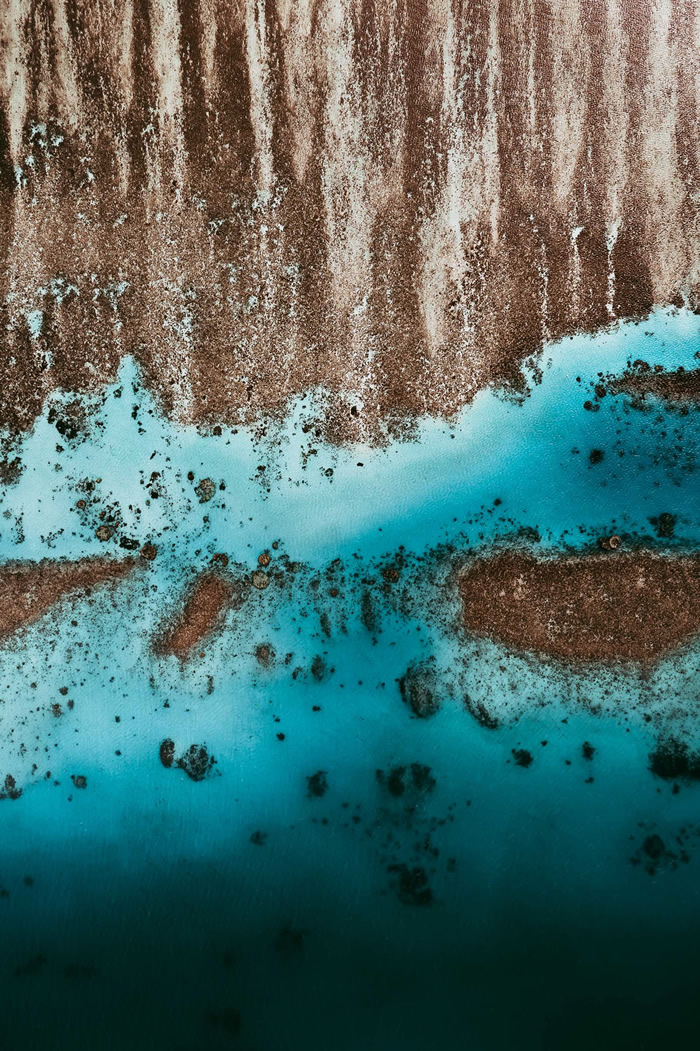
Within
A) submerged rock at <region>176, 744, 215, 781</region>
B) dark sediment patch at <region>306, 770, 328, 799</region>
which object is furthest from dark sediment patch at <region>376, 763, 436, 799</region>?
submerged rock at <region>176, 744, 215, 781</region>

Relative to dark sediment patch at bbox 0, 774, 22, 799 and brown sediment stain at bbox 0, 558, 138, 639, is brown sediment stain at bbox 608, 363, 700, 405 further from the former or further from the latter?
dark sediment patch at bbox 0, 774, 22, 799

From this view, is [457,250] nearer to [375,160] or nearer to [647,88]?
[375,160]

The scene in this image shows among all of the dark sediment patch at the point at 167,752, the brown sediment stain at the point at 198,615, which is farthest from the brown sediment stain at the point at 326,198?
the dark sediment patch at the point at 167,752

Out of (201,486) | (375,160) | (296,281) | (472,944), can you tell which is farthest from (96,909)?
(375,160)

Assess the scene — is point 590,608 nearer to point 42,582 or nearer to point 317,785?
point 317,785

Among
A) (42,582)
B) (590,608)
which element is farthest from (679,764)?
(42,582)

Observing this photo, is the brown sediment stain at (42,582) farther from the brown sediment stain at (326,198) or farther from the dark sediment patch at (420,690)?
the dark sediment patch at (420,690)
